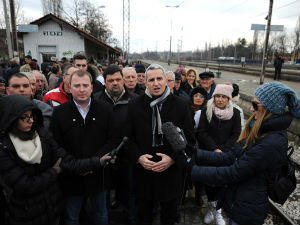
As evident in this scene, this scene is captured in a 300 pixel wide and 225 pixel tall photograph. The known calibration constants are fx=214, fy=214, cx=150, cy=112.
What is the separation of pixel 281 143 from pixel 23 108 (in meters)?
2.23

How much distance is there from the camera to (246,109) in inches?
442

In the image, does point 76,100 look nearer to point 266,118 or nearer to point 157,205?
point 266,118

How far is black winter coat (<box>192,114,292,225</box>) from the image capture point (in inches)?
69.8

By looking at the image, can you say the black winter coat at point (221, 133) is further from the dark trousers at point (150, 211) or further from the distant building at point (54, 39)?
the distant building at point (54, 39)

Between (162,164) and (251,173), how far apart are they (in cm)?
85

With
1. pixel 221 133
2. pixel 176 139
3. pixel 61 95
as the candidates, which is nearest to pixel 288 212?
pixel 221 133

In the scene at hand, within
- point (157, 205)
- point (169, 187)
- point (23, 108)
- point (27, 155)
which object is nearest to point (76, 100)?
point (23, 108)

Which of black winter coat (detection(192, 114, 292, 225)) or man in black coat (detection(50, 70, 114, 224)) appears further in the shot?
man in black coat (detection(50, 70, 114, 224))

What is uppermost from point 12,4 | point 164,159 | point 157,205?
point 12,4

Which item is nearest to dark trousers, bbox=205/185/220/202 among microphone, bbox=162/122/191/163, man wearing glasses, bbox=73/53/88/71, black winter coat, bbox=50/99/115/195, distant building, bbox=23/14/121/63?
microphone, bbox=162/122/191/163

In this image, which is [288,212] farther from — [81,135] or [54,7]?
[54,7]

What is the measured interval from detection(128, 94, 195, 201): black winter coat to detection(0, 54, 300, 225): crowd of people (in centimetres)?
1

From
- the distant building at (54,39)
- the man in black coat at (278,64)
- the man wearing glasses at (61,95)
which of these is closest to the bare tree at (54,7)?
the distant building at (54,39)

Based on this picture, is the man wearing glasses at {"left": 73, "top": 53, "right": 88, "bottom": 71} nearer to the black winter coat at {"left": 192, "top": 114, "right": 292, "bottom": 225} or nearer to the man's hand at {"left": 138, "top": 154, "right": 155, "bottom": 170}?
the man's hand at {"left": 138, "top": 154, "right": 155, "bottom": 170}
